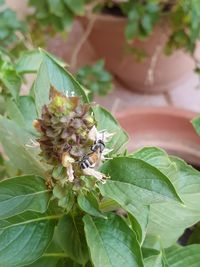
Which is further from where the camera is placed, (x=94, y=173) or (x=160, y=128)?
(x=160, y=128)

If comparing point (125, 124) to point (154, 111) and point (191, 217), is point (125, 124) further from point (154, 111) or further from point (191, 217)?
point (191, 217)

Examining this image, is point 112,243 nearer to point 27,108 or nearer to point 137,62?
point 27,108

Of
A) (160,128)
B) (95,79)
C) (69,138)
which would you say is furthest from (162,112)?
(69,138)

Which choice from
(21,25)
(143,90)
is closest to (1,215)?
(21,25)

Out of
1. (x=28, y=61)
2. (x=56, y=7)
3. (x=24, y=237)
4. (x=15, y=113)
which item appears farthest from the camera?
(x=56, y=7)

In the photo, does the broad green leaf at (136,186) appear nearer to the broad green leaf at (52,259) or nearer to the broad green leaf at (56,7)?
the broad green leaf at (52,259)

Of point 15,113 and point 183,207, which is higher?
point 15,113
